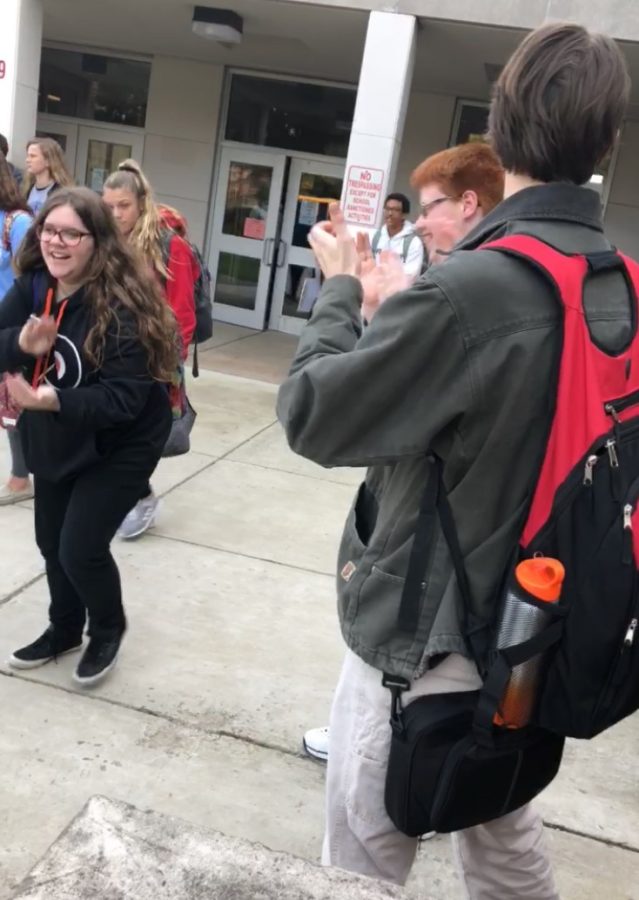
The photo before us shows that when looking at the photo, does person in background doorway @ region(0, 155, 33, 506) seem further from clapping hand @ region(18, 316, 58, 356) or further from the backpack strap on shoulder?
clapping hand @ region(18, 316, 58, 356)

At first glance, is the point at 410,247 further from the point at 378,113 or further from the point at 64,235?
the point at 378,113

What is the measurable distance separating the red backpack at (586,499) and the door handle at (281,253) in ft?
33.9

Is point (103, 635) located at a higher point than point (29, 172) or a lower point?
lower

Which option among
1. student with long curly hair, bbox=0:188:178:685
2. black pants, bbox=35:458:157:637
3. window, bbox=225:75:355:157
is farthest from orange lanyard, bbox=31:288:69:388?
window, bbox=225:75:355:157

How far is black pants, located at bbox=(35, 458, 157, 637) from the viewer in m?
2.86

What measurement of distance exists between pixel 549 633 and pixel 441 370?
44cm

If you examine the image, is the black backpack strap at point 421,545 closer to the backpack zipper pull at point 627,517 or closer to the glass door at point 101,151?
the backpack zipper pull at point 627,517

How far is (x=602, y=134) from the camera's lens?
136 cm

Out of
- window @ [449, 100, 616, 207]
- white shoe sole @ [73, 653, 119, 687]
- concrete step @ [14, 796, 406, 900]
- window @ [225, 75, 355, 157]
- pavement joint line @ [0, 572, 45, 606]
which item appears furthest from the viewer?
window @ [225, 75, 355, 157]

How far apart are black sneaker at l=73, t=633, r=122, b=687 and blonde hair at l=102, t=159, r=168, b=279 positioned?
1.70 meters

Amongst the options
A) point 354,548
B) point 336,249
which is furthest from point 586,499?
point 336,249

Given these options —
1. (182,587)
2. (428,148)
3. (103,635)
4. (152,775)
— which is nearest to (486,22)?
Answer: (428,148)

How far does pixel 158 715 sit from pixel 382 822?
1567 mm

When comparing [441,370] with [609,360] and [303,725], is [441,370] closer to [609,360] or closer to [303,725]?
[609,360]
